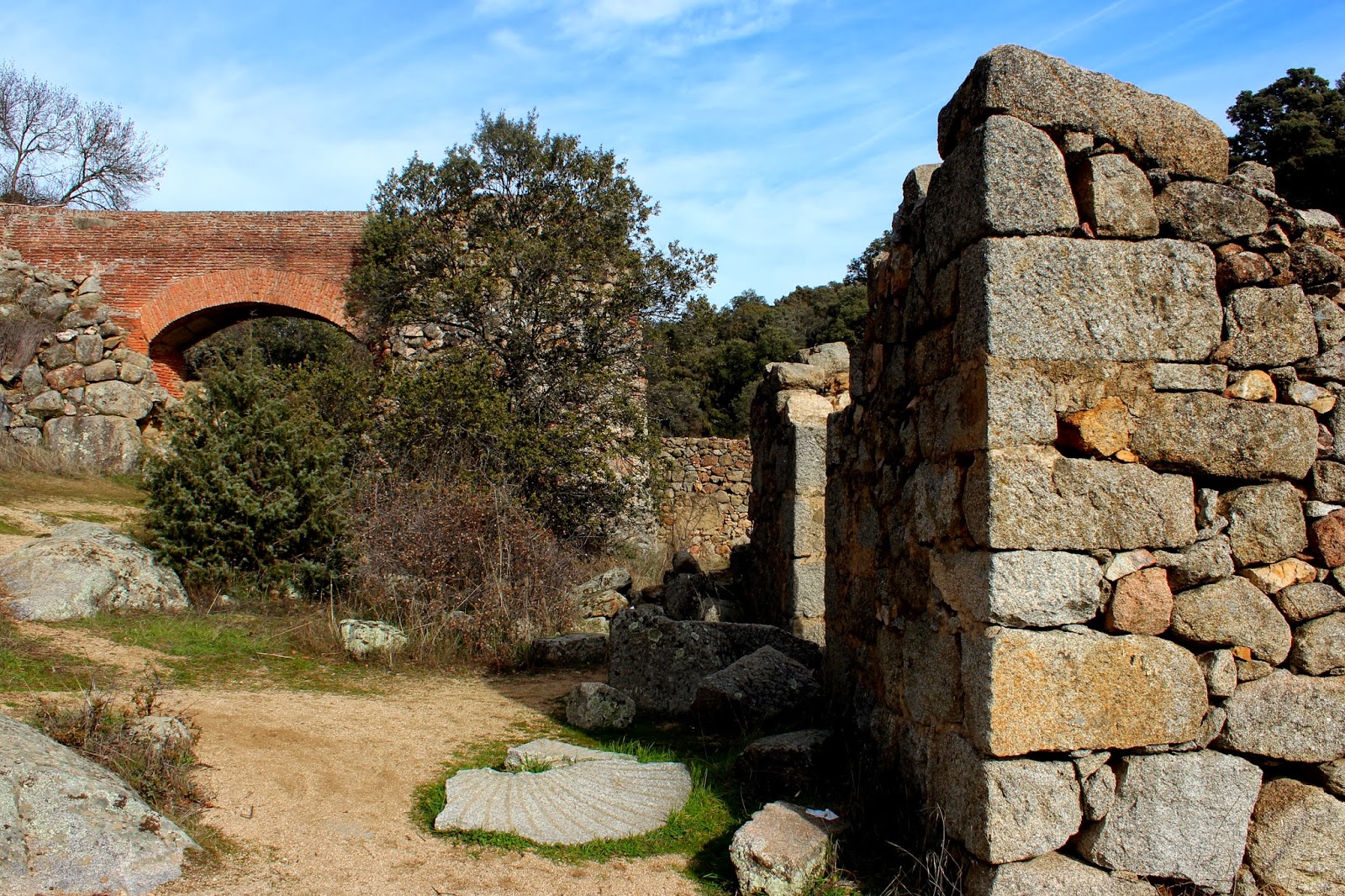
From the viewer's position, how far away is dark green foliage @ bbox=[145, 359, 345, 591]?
788 centimetres

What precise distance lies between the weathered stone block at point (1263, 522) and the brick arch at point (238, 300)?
468 inches

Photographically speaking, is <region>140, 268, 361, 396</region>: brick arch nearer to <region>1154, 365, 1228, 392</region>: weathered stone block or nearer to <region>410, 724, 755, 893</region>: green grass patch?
<region>410, 724, 755, 893</region>: green grass patch

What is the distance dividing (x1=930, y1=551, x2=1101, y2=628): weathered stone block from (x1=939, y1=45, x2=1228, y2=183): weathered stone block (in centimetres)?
137

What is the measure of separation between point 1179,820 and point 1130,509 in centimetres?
94

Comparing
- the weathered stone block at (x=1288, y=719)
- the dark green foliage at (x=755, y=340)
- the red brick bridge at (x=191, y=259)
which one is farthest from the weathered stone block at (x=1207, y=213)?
the dark green foliage at (x=755, y=340)

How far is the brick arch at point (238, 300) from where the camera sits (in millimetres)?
13203

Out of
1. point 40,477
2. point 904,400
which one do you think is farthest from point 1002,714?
point 40,477

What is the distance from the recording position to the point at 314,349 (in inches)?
741

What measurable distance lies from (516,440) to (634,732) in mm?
5591

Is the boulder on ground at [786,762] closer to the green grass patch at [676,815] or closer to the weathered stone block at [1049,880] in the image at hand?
the green grass patch at [676,815]

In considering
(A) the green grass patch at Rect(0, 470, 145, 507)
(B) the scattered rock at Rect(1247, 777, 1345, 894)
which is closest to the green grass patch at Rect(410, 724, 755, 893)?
(B) the scattered rock at Rect(1247, 777, 1345, 894)

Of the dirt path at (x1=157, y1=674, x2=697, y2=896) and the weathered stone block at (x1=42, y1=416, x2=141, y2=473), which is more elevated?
the weathered stone block at (x1=42, y1=416, x2=141, y2=473)

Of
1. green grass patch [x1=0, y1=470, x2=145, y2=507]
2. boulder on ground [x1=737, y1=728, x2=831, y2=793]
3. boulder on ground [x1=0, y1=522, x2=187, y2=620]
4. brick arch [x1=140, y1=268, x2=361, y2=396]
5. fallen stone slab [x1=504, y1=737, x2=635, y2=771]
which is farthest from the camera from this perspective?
brick arch [x1=140, y1=268, x2=361, y2=396]

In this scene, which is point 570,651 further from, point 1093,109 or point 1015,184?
point 1093,109
